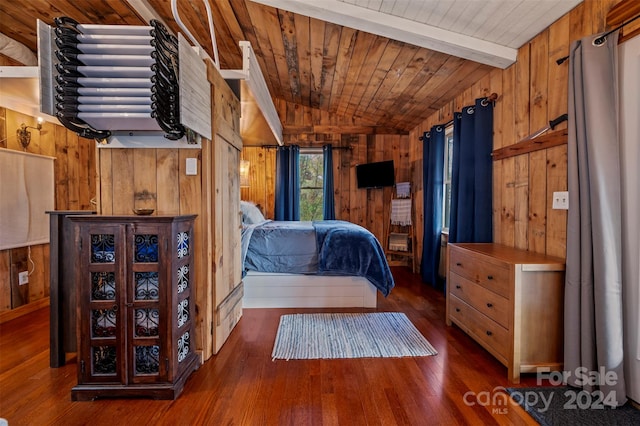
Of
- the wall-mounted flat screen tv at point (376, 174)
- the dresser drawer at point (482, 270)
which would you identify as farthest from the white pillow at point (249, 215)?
the dresser drawer at point (482, 270)

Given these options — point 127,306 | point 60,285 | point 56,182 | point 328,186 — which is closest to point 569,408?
point 127,306

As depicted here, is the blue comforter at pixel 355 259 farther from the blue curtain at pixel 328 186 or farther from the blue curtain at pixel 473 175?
the blue curtain at pixel 328 186

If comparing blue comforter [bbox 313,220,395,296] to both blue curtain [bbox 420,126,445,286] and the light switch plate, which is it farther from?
the light switch plate

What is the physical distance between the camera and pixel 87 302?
1.47m

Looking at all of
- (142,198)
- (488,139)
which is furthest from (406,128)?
(142,198)

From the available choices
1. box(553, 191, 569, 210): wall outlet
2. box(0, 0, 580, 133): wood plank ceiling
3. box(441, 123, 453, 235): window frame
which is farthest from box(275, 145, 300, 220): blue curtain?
box(553, 191, 569, 210): wall outlet

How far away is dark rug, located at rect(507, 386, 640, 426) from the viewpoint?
1.35 metres

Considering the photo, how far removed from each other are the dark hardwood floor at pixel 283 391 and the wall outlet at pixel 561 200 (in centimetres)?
114

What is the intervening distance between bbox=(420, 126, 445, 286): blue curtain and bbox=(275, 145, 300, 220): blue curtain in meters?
2.18

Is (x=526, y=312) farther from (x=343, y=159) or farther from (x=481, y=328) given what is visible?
(x=343, y=159)

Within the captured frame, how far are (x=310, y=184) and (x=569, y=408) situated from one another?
428 cm

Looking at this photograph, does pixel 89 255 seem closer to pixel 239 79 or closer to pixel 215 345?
pixel 215 345

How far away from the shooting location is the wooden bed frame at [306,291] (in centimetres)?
285

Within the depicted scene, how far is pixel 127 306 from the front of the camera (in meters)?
1.48
